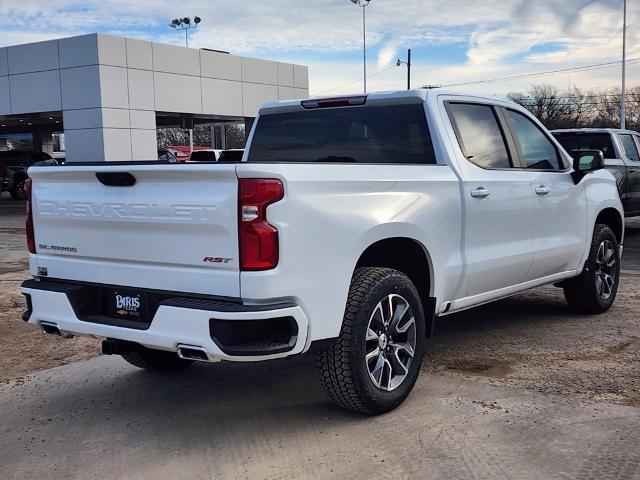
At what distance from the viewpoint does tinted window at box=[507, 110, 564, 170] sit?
5.73 metres

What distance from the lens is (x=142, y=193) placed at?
3789mm

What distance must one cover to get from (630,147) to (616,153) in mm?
761

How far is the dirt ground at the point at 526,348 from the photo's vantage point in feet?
15.8

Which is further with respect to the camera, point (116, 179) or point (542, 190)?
point (542, 190)

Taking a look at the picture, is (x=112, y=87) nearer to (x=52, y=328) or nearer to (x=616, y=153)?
(x=616, y=153)

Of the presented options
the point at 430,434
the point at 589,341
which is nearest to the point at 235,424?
the point at 430,434

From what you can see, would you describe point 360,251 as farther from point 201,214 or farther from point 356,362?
point 201,214

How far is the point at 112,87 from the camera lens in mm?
22562

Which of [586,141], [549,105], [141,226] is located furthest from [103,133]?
[549,105]

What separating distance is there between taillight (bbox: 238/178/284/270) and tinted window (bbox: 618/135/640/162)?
426 inches

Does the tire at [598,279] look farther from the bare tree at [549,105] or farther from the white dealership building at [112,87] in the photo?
the bare tree at [549,105]

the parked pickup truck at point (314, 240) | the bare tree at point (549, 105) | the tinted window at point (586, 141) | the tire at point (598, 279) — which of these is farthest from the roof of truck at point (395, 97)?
the bare tree at point (549, 105)

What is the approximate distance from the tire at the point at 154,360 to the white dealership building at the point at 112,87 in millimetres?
18194

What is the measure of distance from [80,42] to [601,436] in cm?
2179
